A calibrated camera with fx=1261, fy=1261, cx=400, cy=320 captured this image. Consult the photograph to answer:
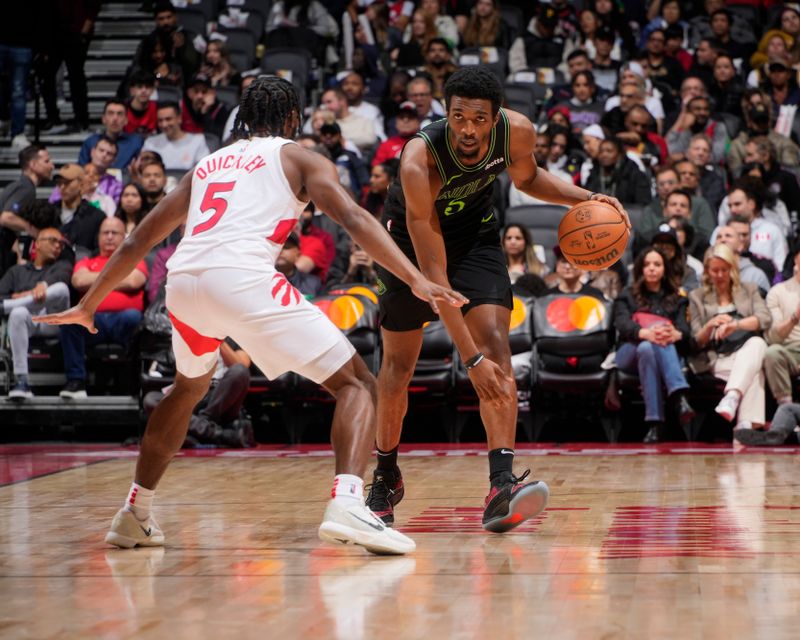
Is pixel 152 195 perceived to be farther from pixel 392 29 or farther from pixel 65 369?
pixel 392 29

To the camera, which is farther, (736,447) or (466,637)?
(736,447)

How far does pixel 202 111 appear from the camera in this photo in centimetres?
1186

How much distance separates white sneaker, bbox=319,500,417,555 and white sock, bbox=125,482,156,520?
70 centimetres

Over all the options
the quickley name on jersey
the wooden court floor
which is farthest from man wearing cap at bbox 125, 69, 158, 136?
the quickley name on jersey

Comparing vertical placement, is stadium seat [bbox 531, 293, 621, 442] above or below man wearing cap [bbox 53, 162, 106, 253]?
below

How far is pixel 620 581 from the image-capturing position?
11.6 feet

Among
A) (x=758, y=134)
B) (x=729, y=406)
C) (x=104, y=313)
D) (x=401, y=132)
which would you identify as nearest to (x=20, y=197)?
(x=104, y=313)

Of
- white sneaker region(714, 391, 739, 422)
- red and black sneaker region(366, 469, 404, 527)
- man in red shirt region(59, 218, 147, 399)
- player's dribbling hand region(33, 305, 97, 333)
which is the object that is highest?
player's dribbling hand region(33, 305, 97, 333)

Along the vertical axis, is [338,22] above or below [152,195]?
above

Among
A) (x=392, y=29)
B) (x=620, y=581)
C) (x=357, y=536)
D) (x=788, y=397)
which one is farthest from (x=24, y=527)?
(x=392, y=29)

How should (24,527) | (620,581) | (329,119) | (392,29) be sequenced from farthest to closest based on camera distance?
(392,29), (329,119), (24,527), (620,581)

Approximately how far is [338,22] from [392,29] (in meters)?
0.62

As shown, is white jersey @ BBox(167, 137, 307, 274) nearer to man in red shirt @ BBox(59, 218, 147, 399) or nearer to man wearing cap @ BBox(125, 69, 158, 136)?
man in red shirt @ BBox(59, 218, 147, 399)

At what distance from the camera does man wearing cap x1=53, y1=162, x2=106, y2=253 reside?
9.73m
